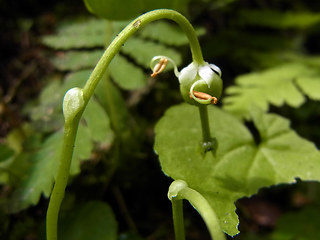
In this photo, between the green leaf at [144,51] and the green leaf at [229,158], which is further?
the green leaf at [144,51]

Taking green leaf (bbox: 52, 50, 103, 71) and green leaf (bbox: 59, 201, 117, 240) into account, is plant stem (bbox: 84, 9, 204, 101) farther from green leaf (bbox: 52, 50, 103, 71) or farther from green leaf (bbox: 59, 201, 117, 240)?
green leaf (bbox: 52, 50, 103, 71)

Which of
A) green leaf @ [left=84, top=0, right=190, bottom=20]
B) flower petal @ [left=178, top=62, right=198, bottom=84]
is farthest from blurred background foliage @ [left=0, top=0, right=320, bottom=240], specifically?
flower petal @ [left=178, top=62, right=198, bottom=84]

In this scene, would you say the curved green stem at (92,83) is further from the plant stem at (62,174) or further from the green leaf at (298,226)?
the green leaf at (298,226)

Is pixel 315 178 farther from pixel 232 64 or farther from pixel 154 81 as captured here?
pixel 232 64

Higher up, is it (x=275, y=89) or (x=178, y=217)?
(x=178, y=217)

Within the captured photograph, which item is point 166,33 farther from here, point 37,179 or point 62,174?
point 62,174

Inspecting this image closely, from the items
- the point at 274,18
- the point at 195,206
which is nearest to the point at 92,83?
the point at 195,206

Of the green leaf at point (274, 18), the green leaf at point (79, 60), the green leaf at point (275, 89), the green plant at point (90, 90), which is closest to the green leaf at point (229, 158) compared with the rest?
the green plant at point (90, 90)
